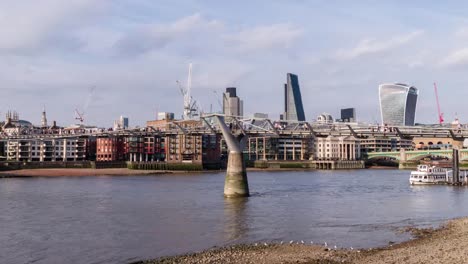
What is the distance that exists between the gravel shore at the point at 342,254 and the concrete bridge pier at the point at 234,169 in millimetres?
25897

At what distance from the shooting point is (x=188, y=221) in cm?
4066

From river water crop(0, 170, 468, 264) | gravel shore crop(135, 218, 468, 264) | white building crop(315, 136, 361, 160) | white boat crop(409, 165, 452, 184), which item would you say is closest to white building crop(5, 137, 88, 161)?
river water crop(0, 170, 468, 264)

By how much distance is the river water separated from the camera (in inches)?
1206

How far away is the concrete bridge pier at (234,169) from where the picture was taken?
5578 centimetres

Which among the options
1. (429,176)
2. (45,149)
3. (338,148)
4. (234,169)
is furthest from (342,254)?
(338,148)

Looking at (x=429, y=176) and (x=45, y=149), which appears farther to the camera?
(x=45, y=149)

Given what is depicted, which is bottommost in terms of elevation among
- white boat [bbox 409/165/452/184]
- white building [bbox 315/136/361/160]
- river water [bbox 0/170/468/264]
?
river water [bbox 0/170/468/264]

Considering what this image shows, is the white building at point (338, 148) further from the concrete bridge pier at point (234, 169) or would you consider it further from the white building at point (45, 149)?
the concrete bridge pier at point (234, 169)

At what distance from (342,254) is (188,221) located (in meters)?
17.1

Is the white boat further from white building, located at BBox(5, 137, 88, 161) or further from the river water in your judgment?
white building, located at BBox(5, 137, 88, 161)

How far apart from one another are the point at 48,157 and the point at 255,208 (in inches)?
4211

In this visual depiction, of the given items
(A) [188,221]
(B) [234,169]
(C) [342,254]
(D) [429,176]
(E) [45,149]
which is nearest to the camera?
(C) [342,254]

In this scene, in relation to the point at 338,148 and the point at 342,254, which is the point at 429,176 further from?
the point at 338,148

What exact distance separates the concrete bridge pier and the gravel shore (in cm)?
2590
